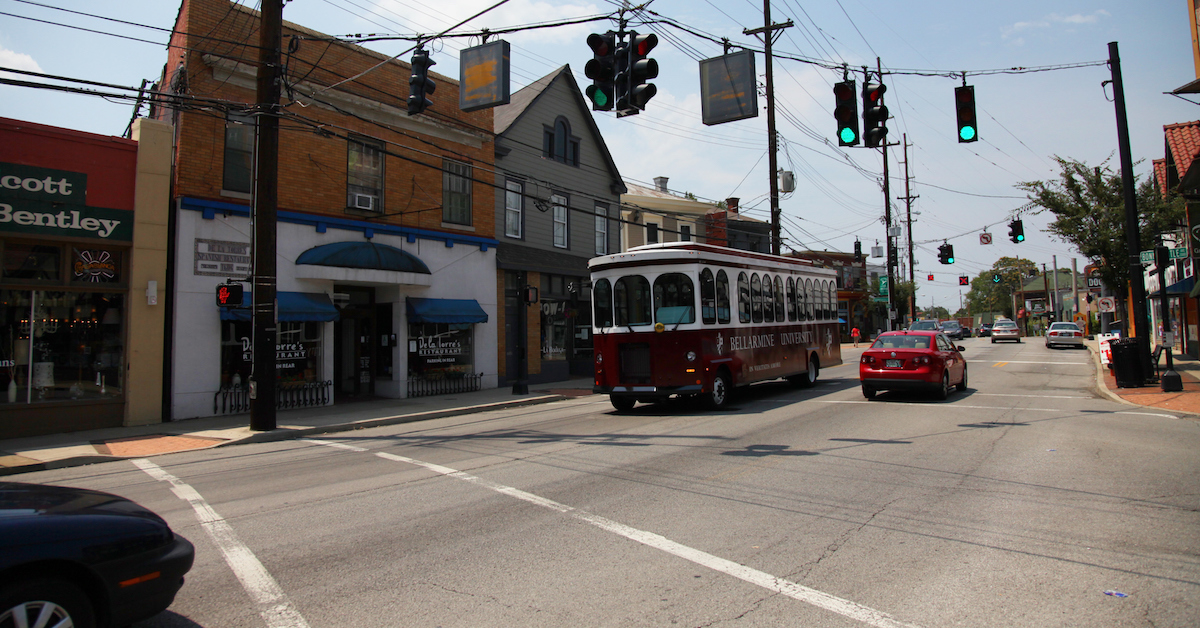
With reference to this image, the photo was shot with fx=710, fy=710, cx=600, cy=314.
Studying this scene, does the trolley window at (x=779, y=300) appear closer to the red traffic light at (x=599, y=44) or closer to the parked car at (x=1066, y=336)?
the red traffic light at (x=599, y=44)

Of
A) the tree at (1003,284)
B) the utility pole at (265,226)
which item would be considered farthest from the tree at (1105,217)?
the tree at (1003,284)

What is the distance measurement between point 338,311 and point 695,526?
1398 centimetres

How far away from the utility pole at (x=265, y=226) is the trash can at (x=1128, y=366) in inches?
751

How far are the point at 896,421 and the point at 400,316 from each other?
40.5 ft

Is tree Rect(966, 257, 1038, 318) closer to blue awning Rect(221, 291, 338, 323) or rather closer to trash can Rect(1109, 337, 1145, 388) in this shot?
trash can Rect(1109, 337, 1145, 388)

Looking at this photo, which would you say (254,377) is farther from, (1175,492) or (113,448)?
(1175,492)

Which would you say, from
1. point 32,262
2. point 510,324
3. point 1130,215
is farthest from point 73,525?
point 1130,215

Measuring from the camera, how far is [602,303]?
1523 cm

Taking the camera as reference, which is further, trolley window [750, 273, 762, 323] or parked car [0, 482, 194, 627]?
trolley window [750, 273, 762, 323]

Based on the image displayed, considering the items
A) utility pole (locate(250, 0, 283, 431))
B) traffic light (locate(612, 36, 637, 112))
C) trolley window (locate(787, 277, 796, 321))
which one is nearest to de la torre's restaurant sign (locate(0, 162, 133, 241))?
utility pole (locate(250, 0, 283, 431))

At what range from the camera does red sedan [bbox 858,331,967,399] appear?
15049mm

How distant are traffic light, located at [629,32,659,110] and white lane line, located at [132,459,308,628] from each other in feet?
23.0

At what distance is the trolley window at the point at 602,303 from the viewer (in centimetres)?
1506

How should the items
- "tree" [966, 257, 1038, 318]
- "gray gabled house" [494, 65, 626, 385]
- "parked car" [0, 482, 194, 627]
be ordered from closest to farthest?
"parked car" [0, 482, 194, 627]
"gray gabled house" [494, 65, 626, 385]
"tree" [966, 257, 1038, 318]
